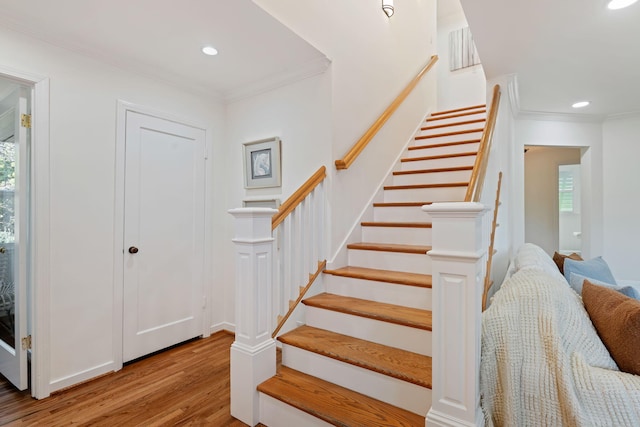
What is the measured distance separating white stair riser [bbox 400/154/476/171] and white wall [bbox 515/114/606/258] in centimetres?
97

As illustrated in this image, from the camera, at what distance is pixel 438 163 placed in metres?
3.25

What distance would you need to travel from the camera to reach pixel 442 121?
428 centimetres

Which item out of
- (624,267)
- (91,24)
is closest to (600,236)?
(624,267)

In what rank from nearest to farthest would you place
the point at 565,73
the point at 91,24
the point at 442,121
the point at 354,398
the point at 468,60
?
the point at 354,398
the point at 91,24
the point at 565,73
the point at 442,121
the point at 468,60

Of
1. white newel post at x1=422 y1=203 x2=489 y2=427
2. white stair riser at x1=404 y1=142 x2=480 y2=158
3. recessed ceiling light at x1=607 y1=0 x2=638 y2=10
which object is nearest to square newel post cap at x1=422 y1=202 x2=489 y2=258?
white newel post at x1=422 y1=203 x2=489 y2=427

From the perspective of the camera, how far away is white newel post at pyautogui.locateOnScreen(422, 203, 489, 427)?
122cm

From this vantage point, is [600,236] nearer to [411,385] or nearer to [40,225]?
[411,385]

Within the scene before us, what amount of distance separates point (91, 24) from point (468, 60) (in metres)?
5.32

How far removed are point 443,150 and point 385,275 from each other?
1.91 meters

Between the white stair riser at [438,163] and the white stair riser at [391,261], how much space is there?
132 centimetres

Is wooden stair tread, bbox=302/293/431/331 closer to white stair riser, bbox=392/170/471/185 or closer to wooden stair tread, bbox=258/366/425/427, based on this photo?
wooden stair tread, bbox=258/366/425/427

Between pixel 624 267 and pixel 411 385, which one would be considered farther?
pixel 624 267

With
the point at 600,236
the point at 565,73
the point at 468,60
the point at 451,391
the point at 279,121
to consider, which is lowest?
the point at 451,391

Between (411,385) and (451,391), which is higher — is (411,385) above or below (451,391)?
below
